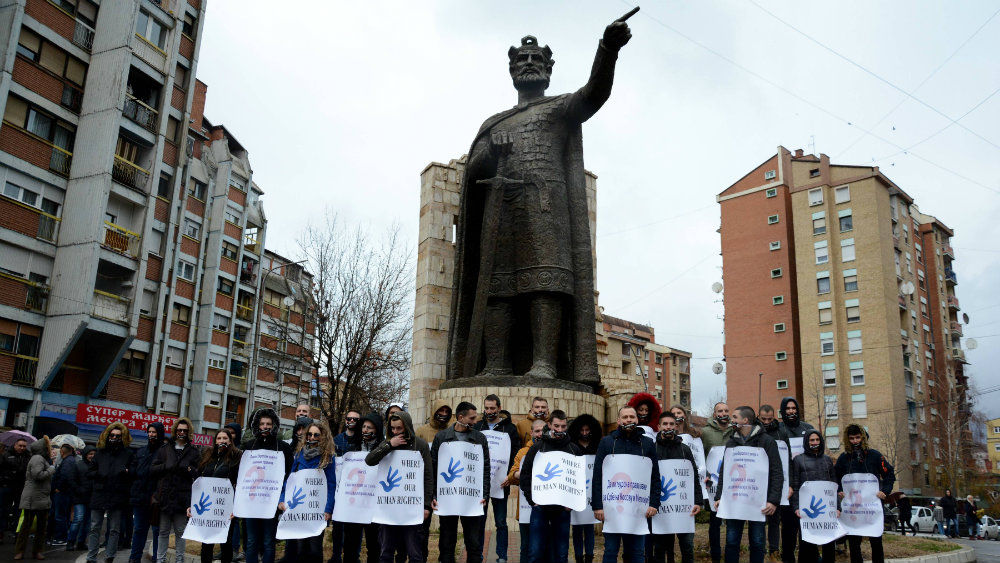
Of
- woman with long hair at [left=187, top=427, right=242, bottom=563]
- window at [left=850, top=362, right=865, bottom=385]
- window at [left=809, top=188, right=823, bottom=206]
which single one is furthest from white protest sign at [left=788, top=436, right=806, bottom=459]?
window at [left=809, top=188, right=823, bottom=206]

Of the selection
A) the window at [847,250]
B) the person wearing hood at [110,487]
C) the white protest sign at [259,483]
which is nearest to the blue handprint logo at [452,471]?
the white protest sign at [259,483]

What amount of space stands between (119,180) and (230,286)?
1663cm

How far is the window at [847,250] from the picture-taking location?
5518 centimetres

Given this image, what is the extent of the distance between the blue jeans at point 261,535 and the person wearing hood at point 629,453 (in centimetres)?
350

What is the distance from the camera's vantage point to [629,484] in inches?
298

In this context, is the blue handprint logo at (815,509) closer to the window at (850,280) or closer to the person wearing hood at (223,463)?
the person wearing hood at (223,463)

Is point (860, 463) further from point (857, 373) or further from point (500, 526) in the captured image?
point (857, 373)

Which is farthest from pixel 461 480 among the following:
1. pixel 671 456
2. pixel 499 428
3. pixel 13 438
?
pixel 13 438

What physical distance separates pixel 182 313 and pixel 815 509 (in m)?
41.4

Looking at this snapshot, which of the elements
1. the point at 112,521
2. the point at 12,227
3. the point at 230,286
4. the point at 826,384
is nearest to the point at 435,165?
the point at 112,521

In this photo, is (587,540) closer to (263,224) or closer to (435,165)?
(435,165)

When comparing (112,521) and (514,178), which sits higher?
(514,178)

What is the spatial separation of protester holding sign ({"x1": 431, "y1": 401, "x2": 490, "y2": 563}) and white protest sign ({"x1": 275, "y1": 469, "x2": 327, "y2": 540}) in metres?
1.22

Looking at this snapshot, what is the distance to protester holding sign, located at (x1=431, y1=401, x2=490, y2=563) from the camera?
311 inches
